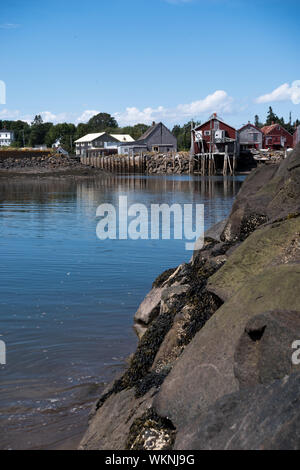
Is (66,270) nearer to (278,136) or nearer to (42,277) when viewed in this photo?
(42,277)

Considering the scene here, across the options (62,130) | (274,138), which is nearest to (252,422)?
(274,138)

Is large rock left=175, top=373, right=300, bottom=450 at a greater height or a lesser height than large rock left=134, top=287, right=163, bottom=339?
greater

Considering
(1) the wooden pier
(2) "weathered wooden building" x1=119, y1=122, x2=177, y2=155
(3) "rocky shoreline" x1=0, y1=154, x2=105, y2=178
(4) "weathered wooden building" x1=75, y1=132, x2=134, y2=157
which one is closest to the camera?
(3) "rocky shoreline" x1=0, y1=154, x2=105, y2=178

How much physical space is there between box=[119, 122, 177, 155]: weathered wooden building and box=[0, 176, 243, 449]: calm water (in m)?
89.6

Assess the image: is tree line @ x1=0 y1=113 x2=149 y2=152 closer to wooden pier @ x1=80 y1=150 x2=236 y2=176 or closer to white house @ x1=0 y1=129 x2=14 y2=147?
white house @ x1=0 y1=129 x2=14 y2=147

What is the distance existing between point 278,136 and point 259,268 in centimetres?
9528

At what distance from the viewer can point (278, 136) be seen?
319ft

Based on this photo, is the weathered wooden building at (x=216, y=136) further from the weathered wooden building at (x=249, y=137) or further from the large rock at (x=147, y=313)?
the large rock at (x=147, y=313)

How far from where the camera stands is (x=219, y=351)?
4.88 meters

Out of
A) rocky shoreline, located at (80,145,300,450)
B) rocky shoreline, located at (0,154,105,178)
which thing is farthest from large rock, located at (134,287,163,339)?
rocky shoreline, located at (0,154,105,178)

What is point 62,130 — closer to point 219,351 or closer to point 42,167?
point 42,167

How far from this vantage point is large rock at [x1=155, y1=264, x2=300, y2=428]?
4543 millimetres

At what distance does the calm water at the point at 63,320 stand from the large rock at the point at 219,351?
1602 mm

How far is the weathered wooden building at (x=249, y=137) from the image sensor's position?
9256 cm
